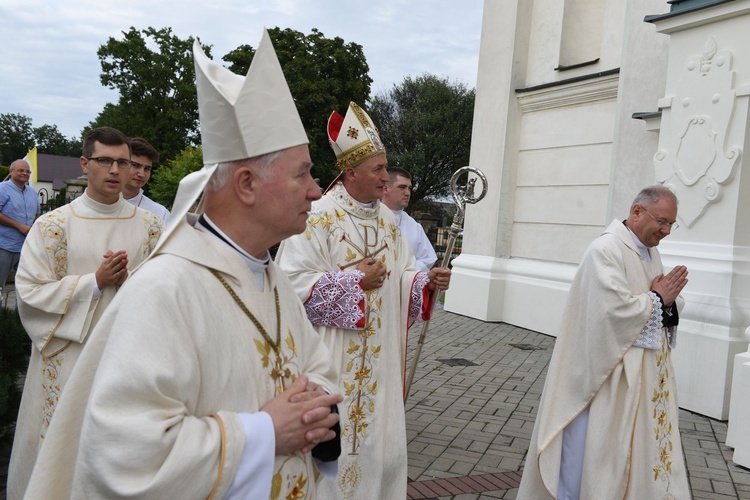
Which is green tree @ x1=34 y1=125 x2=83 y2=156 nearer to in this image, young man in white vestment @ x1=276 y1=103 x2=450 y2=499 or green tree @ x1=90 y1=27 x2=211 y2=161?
green tree @ x1=90 y1=27 x2=211 y2=161

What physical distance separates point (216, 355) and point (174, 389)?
0.16m

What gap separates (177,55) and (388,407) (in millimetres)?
40380

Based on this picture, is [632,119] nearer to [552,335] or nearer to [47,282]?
[552,335]

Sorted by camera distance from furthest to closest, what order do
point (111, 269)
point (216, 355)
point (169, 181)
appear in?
1. point (169, 181)
2. point (111, 269)
3. point (216, 355)

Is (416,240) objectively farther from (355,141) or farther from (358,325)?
(358,325)

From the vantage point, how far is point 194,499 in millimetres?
1727

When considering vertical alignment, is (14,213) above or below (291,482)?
above

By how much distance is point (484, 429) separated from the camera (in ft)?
20.8

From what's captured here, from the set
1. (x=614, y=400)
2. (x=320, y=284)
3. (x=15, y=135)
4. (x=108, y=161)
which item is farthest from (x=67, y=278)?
(x=15, y=135)

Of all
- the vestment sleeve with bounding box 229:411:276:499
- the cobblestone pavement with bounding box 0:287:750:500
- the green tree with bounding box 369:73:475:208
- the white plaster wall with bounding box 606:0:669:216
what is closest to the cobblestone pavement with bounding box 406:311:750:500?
the cobblestone pavement with bounding box 0:287:750:500

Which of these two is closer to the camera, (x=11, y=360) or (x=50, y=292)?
(x=50, y=292)

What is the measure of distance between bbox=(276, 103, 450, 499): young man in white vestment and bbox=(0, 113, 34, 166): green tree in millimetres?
101578

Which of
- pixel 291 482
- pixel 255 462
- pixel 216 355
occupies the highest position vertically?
pixel 216 355

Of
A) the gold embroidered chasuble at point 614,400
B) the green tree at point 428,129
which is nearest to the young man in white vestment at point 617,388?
the gold embroidered chasuble at point 614,400
